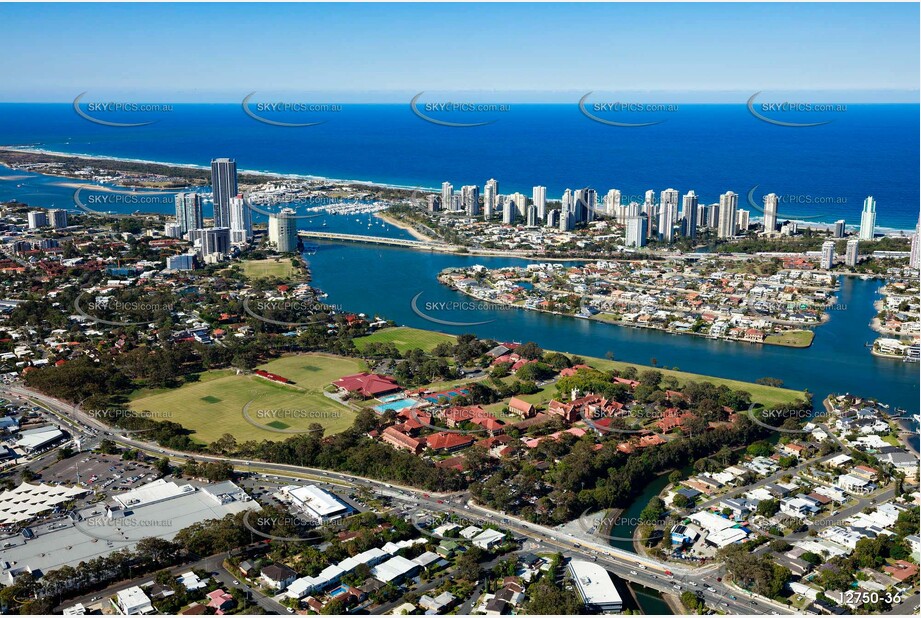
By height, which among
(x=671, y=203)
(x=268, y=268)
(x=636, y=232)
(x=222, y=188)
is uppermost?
(x=222, y=188)

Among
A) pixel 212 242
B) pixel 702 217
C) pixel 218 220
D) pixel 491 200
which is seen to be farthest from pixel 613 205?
pixel 212 242

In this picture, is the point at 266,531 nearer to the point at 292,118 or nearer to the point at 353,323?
the point at 353,323

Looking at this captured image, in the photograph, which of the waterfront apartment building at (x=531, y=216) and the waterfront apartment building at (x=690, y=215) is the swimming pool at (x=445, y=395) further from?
the waterfront apartment building at (x=531, y=216)

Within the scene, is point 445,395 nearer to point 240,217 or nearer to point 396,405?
point 396,405

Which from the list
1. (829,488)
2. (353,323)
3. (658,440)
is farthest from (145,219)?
(829,488)

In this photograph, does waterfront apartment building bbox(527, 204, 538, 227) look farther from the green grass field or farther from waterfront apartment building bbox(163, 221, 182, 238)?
the green grass field

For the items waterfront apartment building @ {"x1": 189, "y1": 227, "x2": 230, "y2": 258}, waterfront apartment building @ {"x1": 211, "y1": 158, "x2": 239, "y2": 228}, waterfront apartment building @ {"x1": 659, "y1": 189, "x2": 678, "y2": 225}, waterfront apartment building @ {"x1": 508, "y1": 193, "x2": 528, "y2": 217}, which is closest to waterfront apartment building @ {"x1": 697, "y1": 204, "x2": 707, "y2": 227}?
waterfront apartment building @ {"x1": 659, "y1": 189, "x2": 678, "y2": 225}
